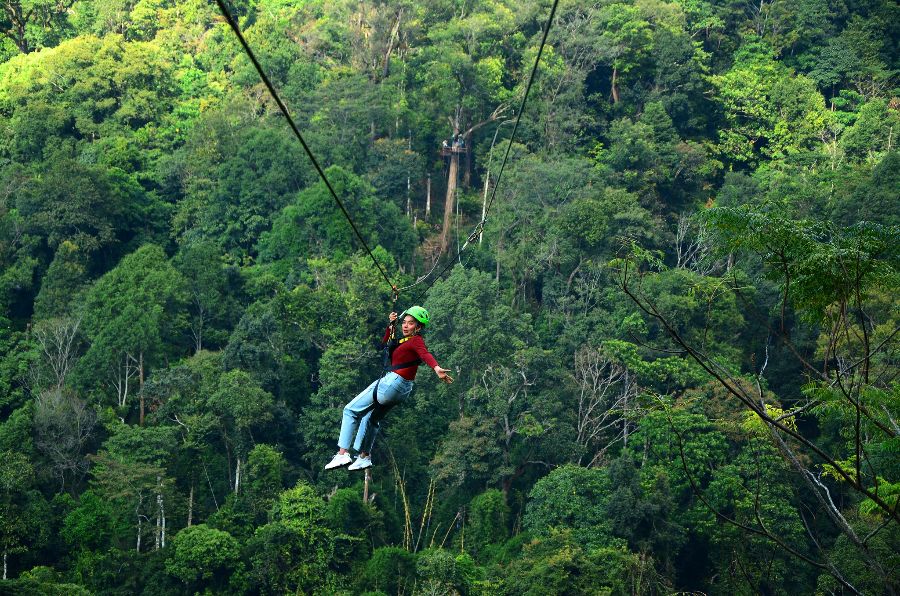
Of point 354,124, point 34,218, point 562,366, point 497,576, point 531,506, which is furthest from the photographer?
point 354,124

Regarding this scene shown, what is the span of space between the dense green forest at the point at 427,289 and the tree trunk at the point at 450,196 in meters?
0.28

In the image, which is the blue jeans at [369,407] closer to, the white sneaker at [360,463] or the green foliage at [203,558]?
the white sneaker at [360,463]

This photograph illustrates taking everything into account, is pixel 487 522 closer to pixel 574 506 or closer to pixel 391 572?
pixel 574 506

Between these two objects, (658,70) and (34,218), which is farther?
(658,70)

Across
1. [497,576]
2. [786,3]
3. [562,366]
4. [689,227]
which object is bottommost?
[497,576]

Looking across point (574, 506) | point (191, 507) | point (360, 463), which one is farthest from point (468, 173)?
point (360, 463)

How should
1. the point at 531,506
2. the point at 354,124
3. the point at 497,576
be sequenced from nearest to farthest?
the point at 497,576, the point at 531,506, the point at 354,124

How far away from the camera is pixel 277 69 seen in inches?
1510

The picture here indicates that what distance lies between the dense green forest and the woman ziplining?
9998mm

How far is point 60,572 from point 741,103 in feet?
74.1

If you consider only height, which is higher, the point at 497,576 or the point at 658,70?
the point at 658,70

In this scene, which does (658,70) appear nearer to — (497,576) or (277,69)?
(277,69)

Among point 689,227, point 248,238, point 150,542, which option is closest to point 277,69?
point 248,238

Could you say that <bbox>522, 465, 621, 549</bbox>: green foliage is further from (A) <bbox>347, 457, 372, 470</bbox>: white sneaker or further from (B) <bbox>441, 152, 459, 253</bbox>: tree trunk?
(A) <bbox>347, 457, 372, 470</bbox>: white sneaker
